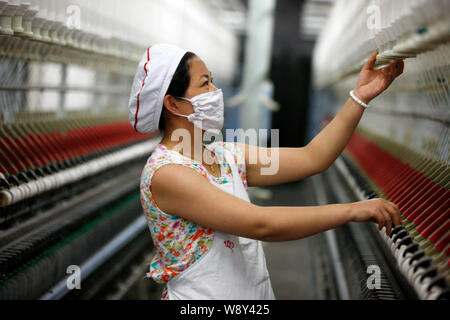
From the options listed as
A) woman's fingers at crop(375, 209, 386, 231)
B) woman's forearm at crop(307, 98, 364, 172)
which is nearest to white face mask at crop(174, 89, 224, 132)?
woman's forearm at crop(307, 98, 364, 172)

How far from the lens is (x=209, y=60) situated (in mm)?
7195

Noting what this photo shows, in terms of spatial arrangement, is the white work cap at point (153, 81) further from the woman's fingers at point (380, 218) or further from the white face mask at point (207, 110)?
the woman's fingers at point (380, 218)

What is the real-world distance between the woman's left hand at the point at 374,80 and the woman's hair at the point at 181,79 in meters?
0.59

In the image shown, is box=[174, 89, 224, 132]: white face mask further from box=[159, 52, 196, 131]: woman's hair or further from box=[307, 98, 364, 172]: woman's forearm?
box=[307, 98, 364, 172]: woman's forearm

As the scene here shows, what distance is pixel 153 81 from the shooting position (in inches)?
55.6

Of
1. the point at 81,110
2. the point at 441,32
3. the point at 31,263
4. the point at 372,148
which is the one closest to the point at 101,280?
the point at 31,263

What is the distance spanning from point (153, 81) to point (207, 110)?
0.68ft

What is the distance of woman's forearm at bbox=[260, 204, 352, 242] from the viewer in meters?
1.24

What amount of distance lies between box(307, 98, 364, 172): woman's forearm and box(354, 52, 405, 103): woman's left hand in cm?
4

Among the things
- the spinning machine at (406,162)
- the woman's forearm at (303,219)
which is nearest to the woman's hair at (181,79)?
the woman's forearm at (303,219)

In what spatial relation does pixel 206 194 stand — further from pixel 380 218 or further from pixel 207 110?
pixel 380 218

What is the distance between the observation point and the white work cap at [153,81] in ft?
4.64

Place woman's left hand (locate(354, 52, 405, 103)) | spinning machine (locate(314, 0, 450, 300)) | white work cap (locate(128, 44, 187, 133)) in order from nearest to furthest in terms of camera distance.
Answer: spinning machine (locate(314, 0, 450, 300)), white work cap (locate(128, 44, 187, 133)), woman's left hand (locate(354, 52, 405, 103))
